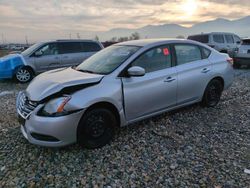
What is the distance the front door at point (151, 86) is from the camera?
4117 millimetres

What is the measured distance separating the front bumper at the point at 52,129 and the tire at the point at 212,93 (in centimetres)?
314

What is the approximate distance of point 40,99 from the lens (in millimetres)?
3531

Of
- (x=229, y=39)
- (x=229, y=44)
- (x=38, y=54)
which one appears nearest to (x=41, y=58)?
(x=38, y=54)

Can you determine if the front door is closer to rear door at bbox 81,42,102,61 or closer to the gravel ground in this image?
the gravel ground

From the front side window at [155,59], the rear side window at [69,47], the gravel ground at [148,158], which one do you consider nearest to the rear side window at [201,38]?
the rear side window at [69,47]

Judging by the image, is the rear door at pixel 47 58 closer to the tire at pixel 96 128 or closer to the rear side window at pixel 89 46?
the rear side window at pixel 89 46

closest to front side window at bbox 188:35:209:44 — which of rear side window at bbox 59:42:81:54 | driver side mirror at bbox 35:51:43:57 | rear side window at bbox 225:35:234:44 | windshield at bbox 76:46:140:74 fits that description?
rear side window at bbox 225:35:234:44

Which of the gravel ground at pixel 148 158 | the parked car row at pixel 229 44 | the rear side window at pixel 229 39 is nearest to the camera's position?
the gravel ground at pixel 148 158

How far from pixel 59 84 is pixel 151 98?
1.60 metres

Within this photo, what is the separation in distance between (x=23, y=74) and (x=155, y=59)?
6.75 meters

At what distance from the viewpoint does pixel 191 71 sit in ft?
16.5

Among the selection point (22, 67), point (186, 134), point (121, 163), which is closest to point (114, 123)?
point (121, 163)

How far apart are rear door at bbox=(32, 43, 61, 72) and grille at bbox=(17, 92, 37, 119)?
6.11 meters

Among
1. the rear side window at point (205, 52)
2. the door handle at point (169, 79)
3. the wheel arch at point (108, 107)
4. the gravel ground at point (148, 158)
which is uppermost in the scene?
the rear side window at point (205, 52)
